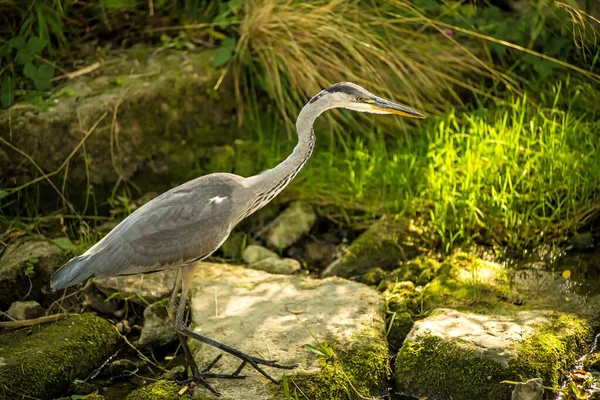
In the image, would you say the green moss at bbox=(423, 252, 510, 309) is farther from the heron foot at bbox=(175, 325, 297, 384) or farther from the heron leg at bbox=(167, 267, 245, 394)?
the heron leg at bbox=(167, 267, 245, 394)

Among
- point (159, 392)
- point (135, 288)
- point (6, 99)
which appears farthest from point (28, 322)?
point (6, 99)

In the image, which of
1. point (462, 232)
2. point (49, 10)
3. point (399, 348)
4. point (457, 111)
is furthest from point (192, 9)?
point (399, 348)

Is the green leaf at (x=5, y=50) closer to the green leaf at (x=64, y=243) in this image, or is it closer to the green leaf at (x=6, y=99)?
the green leaf at (x=6, y=99)

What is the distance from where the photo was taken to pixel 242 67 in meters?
6.05

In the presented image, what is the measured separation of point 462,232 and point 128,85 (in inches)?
102

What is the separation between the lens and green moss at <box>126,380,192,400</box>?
3.66m

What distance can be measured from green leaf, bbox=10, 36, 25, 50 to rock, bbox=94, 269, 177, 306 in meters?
1.96

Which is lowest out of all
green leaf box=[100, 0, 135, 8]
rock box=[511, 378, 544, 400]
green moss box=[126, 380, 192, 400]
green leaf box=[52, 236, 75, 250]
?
green moss box=[126, 380, 192, 400]

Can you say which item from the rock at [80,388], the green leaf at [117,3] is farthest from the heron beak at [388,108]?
the green leaf at [117,3]

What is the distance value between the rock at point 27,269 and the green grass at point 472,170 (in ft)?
4.68

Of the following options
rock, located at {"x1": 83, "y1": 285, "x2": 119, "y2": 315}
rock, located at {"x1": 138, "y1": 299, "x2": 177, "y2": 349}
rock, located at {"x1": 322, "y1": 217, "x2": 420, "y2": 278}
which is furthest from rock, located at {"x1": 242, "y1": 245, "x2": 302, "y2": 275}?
rock, located at {"x1": 83, "y1": 285, "x2": 119, "y2": 315}

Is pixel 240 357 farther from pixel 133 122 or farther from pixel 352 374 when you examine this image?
pixel 133 122

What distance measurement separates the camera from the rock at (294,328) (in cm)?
372

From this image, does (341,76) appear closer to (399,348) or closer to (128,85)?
(128,85)
